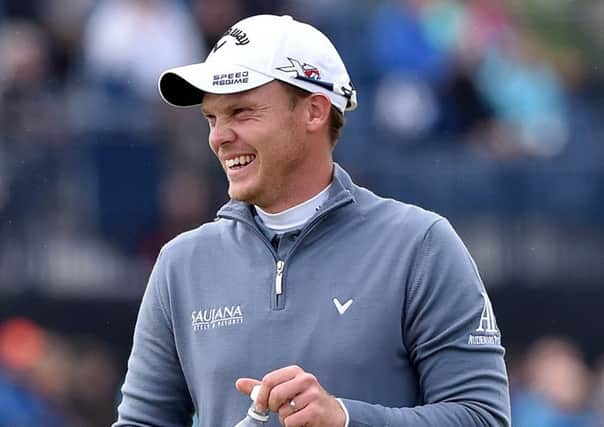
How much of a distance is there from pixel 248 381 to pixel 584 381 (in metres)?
6.16

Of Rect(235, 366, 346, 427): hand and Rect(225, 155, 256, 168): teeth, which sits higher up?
Rect(225, 155, 256, 168): teeth

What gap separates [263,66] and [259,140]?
0.18 metres

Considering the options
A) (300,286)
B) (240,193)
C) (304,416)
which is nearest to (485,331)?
(300,286)

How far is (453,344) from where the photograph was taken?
373 centimetres

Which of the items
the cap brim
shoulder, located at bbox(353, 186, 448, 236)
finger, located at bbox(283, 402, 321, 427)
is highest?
the cap brim

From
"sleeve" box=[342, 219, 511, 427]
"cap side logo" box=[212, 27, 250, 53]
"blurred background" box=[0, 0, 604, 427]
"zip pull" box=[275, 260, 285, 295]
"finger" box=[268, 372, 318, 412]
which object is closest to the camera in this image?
"finger" box=[268, 372, 318, 412]

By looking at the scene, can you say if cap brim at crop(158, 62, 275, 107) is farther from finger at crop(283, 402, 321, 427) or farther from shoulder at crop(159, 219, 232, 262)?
finger at crop(283, 402, 321, 427)

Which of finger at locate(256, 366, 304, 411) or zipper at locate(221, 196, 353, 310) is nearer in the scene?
finger at locate(256, 366, 304, 411)

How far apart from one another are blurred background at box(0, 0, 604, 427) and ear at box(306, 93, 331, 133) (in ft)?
16.8

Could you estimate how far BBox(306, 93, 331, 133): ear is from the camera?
3988 millimetres

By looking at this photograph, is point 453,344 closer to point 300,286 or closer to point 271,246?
point 300,286

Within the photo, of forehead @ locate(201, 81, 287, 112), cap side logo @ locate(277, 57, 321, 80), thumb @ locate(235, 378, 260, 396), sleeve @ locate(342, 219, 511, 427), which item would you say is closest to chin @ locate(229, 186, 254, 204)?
forehead @ locate(201, 81, 287, 112)

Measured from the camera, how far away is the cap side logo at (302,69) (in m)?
3.93

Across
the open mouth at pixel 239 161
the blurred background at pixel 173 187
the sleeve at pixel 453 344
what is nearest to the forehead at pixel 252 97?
the open mouth at pixel 239 161
